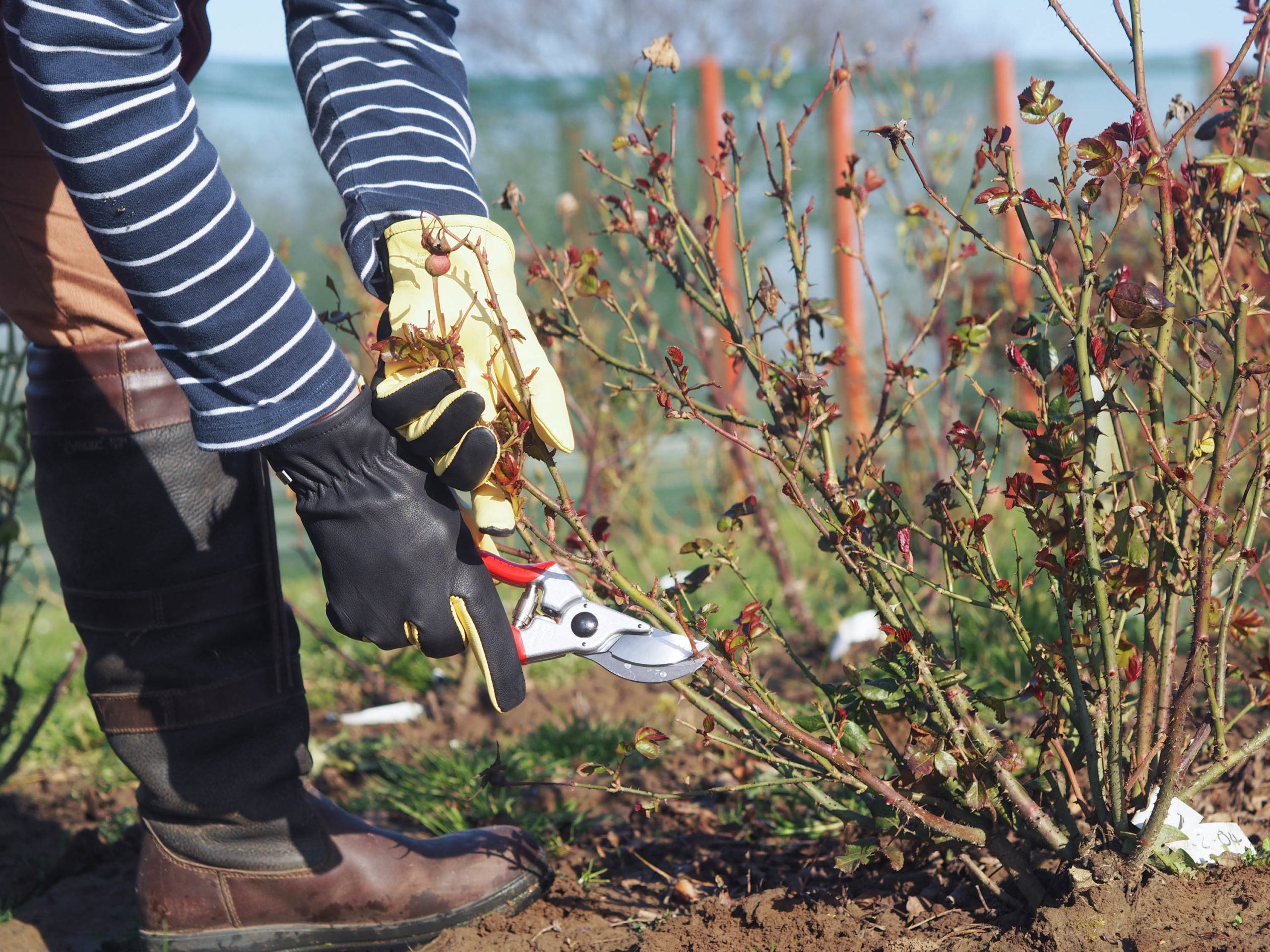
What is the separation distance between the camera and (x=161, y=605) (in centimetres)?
169

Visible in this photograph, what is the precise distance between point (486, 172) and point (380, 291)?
4.75 metres

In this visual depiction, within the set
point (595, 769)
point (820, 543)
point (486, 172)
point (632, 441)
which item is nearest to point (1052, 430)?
point (820, 543)

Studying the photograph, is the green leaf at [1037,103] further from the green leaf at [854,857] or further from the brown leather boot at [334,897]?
the brown leather boot at [334,897]

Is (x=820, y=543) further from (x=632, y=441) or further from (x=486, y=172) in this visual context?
(x=486, y=172)

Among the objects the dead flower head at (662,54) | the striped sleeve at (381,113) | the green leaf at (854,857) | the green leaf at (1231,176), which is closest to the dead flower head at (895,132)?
the green leaf at (1231,176)

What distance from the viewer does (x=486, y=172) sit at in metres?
6.05

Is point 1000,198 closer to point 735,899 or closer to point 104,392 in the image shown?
point 735,899

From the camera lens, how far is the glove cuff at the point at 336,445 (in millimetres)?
1296

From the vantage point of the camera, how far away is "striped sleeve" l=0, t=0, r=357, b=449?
1.15 meters

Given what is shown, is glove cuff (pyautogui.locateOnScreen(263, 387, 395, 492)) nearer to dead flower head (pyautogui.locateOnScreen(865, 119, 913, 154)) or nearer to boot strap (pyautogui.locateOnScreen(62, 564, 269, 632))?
boot strap (pyautogui.locateOnScreen(62, 564, 269, 632))

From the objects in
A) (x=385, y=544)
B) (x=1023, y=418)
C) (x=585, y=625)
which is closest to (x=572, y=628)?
(x=585, y=625)

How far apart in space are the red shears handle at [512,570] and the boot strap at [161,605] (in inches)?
21.7

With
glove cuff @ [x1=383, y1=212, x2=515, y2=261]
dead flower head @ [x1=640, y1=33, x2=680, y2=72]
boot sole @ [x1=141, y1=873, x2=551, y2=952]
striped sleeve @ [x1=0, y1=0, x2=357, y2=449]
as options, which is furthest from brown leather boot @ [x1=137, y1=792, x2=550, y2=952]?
dead flower head @ [x1=640, y1=33, x2=680, y2=72]

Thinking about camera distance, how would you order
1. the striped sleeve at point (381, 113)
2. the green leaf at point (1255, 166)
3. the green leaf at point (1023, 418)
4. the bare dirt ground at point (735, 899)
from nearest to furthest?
the green leaf at point (1255, 166), the green leaf at point (1023, 418), the bare dirt ground at point (735, 899), the striped sleeve at point (381, 113)
